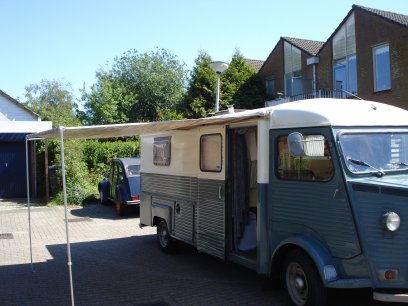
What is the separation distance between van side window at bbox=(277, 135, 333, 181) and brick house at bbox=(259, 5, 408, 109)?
14.9m

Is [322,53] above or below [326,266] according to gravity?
above

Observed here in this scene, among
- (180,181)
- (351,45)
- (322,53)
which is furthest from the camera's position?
(322,53)

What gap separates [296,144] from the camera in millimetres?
5105

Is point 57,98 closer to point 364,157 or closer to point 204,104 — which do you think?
point 204,104

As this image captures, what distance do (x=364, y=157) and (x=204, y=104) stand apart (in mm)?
23714

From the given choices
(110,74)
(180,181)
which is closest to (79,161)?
(180,181)

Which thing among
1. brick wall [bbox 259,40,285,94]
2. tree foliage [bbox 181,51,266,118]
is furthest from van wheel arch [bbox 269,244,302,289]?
brick wall [bbox 259,40,285,94]

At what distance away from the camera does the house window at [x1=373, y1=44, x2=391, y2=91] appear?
19.5 m

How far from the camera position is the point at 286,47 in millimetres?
26906

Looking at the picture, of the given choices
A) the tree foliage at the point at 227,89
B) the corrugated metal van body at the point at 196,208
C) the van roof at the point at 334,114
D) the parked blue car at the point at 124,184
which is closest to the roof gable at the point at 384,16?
the tree foliage at the point at 227,89

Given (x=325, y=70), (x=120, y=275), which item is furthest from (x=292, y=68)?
(x=120, y=275)

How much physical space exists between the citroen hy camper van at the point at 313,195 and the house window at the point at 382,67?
14.8 meters

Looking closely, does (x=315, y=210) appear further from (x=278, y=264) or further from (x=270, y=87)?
(x=270, y=87)

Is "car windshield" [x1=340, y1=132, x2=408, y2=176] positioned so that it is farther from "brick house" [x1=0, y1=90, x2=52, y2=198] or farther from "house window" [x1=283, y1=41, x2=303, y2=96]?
"house window" [x1=283, y1=41, x2=303, y2=96]
